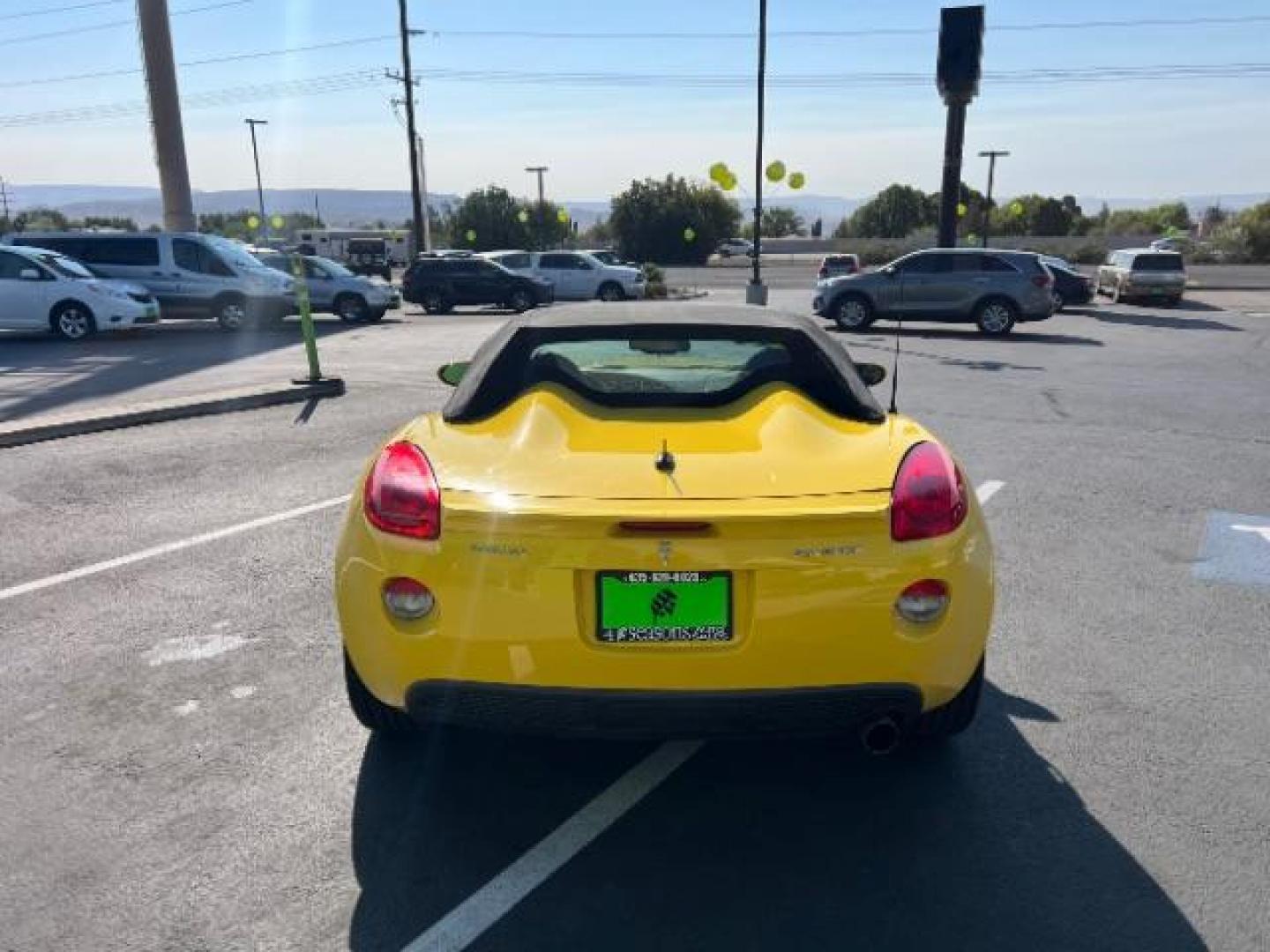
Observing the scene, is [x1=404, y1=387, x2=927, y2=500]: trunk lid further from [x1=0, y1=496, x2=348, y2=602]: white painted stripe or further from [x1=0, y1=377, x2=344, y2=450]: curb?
[x1=0, y1=377, x2=344, y2=450]: curb

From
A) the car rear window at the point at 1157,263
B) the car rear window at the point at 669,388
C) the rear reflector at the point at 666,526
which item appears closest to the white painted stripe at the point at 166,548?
the car rear window at the point at 669,388

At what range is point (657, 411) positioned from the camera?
124 inches

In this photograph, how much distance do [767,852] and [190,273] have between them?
20613 mm

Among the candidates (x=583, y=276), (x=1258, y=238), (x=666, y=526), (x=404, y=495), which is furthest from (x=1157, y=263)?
(x=1258, y=238)

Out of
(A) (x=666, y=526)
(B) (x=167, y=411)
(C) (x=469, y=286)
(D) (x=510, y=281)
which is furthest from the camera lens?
(C) (x=469, y=286)

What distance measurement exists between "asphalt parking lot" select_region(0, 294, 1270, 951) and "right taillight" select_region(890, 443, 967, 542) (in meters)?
0.91

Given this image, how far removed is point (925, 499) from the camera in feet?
8.88

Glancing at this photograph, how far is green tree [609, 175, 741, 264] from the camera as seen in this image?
A: 75000mm

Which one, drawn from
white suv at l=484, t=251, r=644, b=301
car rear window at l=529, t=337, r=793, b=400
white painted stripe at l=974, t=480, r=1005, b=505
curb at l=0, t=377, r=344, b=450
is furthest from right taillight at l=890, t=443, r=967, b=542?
white suv at l=484, t=251, r=644, b=301

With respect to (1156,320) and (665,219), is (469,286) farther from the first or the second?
(665,219)

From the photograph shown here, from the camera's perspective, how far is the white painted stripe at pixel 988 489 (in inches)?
263

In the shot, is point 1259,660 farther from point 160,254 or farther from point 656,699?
point 160,254

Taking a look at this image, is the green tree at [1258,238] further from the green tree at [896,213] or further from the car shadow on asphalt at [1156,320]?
the car shadow on asphalt at [1156,320]

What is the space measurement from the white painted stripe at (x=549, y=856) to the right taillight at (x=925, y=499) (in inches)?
46.0
